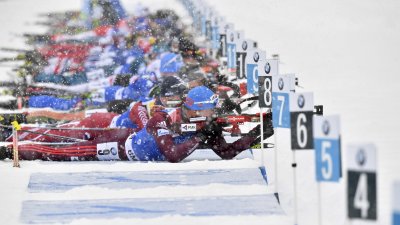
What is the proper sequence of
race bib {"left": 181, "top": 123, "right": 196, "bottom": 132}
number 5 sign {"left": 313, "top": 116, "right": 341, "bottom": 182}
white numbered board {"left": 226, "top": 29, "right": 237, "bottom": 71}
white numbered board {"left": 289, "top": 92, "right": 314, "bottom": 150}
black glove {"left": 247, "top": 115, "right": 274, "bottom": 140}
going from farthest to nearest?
white numbered board {"left": 226, "top": 29, "right": 237, "bottom": 71} → black glove {"left": 247, "top": 115, "right": 274, "bottom": 140} → race bib {"left": 181, "top": 123, "right": 196, "bottom": 132} → white numbered board {"left": 289, "top": 92, "right": 314, "bottom": 150} → number 5 sign {"left": 313, "top": 116, "right": 341, "bottom": 182}

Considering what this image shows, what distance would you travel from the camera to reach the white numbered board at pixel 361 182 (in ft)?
23.9

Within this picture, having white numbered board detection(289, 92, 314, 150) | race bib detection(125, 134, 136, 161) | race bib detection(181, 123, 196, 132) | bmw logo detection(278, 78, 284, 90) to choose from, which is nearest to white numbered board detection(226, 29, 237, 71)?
race bib detection(181, 123, 196, 132)

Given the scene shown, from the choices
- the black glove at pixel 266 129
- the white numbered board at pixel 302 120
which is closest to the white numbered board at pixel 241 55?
the black glove at pixel 266 129

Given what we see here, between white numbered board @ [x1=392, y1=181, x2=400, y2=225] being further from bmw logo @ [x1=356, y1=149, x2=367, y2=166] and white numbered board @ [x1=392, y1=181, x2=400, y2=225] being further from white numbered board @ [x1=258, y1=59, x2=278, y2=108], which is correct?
white numbered board @ [x1=258, y1=59, x2=278, y2=108]

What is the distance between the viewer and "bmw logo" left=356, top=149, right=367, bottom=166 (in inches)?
288

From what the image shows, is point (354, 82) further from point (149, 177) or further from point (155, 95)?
point (149, 177)

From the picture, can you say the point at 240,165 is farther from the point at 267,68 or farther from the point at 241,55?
the point at 241,55

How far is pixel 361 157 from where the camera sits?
732 cm

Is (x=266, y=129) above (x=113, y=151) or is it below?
above

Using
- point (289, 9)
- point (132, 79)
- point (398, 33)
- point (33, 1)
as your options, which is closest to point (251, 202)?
point (132, 79)

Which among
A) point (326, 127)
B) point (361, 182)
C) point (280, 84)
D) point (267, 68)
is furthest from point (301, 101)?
point (267, 68)

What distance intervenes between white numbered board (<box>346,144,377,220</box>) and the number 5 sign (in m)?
1.20

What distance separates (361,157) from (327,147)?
4.76 feet

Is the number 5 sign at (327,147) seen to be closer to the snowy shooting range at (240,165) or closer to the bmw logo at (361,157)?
the snowy shooting range at (240,165)
